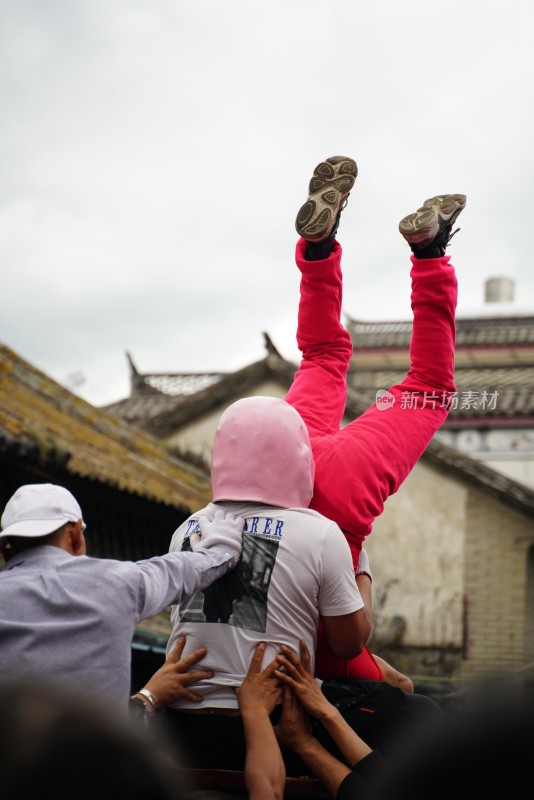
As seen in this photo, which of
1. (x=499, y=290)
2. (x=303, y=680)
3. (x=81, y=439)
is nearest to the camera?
(x=303, y=680)

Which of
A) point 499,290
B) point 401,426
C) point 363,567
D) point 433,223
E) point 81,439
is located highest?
point 499,290

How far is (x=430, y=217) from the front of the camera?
10.9 ft

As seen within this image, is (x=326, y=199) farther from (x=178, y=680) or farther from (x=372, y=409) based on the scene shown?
(x=178, y=680)

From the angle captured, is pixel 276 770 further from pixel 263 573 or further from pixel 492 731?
pixel 492 731

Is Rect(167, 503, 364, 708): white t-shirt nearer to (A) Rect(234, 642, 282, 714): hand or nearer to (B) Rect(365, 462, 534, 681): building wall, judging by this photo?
(A) Rect(234, 642, 282, 714): hand

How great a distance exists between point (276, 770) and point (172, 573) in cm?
52

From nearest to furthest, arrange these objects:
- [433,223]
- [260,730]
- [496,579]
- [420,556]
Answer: [260,730] → [433,223] → [496,579] → [420,556]

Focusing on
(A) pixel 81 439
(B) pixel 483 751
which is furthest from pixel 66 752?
(A) pixel 81 439

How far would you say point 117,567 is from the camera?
276 centimetres

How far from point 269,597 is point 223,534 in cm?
20

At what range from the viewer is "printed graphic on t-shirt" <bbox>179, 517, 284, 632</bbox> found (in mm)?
2891

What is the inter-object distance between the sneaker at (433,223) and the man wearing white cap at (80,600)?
42.8 inches

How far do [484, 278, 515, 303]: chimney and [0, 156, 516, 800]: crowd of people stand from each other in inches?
941

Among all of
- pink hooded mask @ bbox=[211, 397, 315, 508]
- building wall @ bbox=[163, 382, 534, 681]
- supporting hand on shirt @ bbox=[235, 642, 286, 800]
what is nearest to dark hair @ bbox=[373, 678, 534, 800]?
supporting hand on shirt @ bbox=[235, 642, 286, 800]
